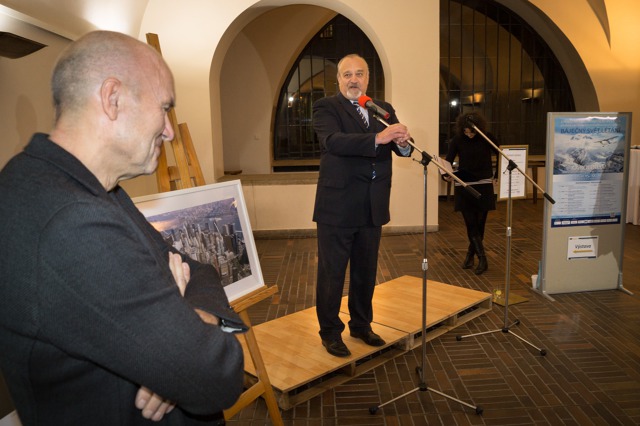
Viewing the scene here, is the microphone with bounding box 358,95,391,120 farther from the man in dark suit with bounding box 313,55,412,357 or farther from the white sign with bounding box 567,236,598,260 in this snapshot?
the white sign with bounding box 567,236,598,260

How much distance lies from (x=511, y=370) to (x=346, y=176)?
6.11 feet

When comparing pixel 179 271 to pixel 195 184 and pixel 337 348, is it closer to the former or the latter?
pixel 195 184

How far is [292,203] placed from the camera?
8.23 metres

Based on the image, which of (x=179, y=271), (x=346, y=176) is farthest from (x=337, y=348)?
→ (x=179, y=271)

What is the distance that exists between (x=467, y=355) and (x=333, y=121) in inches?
82.3

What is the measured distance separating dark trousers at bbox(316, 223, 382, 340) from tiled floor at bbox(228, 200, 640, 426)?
0.51 meters

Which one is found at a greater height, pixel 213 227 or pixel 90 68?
pixel 90 68

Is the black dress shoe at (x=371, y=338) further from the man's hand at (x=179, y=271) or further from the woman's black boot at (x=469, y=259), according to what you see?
→ the woman's black boot at (x=469, y=259)

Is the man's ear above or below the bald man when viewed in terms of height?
above

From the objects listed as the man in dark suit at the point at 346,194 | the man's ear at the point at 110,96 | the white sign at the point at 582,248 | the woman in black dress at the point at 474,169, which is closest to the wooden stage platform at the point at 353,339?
the man in dark suit at the point at 346,194

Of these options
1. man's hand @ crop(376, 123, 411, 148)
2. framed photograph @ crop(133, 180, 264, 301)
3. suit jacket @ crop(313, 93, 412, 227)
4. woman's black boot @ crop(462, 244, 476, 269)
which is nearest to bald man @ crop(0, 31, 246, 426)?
framed photograph @ crop(133, 180, 264, 301)

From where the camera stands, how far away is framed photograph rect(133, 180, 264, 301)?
2.50 meters

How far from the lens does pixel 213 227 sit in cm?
273

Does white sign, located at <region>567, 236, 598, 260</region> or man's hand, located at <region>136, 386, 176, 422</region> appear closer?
man's hand, located at <region>136, 386, 176, 422</region>
